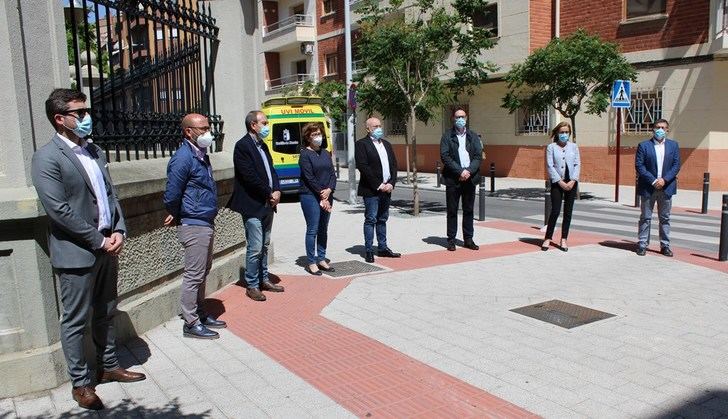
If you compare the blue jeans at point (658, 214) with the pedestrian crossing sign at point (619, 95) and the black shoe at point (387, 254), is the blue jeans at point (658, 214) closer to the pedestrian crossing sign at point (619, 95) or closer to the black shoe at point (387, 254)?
the black shoe at point (387, 254)

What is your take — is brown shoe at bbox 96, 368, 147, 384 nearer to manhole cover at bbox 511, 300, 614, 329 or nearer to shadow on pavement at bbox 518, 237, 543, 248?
manhole cover at bbox 511, 300, 614, 329

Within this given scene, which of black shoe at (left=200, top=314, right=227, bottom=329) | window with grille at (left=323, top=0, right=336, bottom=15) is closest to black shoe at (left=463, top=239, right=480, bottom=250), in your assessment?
black shoe at (left=200, top=314, right=227, bottom=329)

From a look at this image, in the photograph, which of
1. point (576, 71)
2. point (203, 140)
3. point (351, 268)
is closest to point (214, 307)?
point (203, 140)

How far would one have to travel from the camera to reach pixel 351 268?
27.0 ft

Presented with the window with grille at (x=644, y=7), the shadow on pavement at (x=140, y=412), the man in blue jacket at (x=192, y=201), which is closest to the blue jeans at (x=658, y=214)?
the man in blue jacket at (x=192, y=201)

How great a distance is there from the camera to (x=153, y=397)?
4242mm

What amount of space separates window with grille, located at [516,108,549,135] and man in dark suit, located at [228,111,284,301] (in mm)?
17817

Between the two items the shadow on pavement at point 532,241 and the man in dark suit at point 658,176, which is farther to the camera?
the shadow on pavement at point 532,241

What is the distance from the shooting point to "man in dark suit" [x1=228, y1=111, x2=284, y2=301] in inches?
251

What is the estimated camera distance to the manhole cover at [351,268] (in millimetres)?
7914

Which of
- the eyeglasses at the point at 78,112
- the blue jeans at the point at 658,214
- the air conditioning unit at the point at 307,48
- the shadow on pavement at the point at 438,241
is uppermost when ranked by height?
the air conditioning unit at the point at 307,48

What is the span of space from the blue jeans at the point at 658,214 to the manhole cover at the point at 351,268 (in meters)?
3.73

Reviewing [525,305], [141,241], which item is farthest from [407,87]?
[141,241]

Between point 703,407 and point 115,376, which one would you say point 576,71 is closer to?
point 703,407
